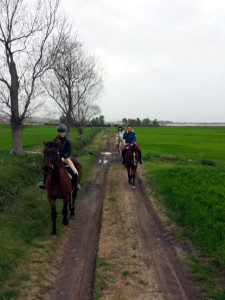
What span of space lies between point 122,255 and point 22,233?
3092 mm

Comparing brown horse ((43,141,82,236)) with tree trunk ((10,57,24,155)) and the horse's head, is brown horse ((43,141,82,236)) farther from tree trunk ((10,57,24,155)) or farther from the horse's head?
tree trunk ((10,57,24,155))

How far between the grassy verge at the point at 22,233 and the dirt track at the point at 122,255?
1.31 feet

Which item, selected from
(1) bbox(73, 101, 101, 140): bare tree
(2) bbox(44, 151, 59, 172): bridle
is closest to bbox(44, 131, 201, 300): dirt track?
(2) bbox(44, 151, 59, 172): bridle

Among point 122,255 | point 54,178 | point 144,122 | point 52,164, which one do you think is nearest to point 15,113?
point 54,178

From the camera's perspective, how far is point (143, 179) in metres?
14.3

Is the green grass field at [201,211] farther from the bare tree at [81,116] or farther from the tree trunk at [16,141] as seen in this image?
the bare tree at [81,116]

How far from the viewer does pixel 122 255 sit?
5797 millimetres

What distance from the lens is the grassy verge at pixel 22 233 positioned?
15.8 feet

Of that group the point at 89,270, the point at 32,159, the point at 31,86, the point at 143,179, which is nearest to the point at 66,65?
the point at 31,86

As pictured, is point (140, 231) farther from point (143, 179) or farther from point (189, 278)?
point (143, 179)

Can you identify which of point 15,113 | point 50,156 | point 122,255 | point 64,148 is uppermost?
point 15,113

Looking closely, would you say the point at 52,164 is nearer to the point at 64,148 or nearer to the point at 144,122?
the point at 64,148

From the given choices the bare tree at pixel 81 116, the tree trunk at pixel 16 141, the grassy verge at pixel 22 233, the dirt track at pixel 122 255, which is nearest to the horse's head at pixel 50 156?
the grassy verge at pixel 22 233

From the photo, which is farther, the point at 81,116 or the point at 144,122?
the point at 144,122
